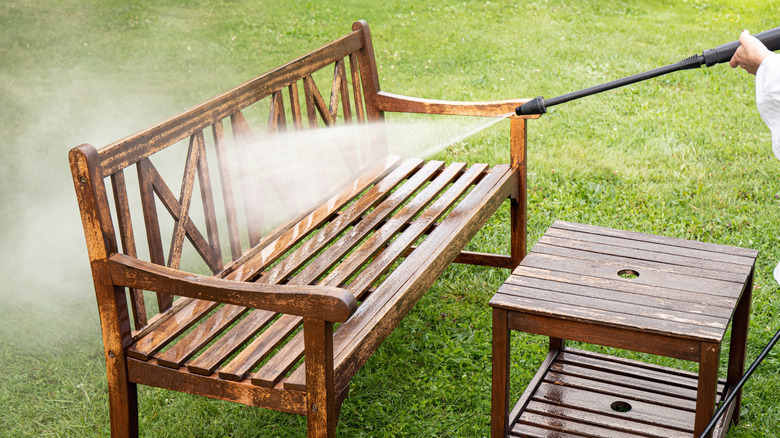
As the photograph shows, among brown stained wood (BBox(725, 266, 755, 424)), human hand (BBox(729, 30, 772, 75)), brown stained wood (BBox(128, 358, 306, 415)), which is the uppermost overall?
human hand (BBox(729, 30, 772, 75))

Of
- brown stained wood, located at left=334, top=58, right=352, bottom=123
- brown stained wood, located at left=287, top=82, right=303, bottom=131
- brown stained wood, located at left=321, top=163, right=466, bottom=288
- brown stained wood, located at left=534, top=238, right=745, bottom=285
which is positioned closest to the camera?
brown stained wood, located at left=534, top=238, right=745, bottom=285

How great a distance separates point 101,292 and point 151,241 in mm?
272

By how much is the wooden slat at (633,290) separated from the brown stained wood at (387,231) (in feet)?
2.02

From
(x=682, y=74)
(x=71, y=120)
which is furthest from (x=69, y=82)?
(x=682, y=74)

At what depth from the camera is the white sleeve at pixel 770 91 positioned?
2.32m

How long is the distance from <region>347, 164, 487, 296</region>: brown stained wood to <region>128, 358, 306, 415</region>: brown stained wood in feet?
1.87

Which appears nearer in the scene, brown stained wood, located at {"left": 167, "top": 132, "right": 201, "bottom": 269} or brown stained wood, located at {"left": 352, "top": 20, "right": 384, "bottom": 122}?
brown stained wood, located at {"left": 167, "top": 132, "right": 201, "bottom": 269}

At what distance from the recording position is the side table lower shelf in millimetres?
2922

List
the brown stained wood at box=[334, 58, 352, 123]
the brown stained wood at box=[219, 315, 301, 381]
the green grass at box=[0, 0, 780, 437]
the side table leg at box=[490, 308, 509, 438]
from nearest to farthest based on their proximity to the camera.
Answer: the brown stained wood at box=[219, 315, 301, 381], the side table leg at box=[490, 308, 509, 438], the green grass at box=[0, 0, 780, 437], the brown stained wood at box=[334, 58, 352, 123]

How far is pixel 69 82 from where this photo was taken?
7.76 metres

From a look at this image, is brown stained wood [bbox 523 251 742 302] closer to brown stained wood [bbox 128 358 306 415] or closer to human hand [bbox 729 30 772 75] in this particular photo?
human hand [bbox 729 30 772 75]

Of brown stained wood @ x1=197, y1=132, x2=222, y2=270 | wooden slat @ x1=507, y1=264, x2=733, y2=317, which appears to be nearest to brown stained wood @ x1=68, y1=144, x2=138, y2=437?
brown stained wood @ x1=197, y1=132, x2=222, y2=270

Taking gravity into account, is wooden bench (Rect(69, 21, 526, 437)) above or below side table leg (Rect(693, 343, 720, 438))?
above

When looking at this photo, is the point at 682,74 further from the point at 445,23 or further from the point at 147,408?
the point at 147,408
